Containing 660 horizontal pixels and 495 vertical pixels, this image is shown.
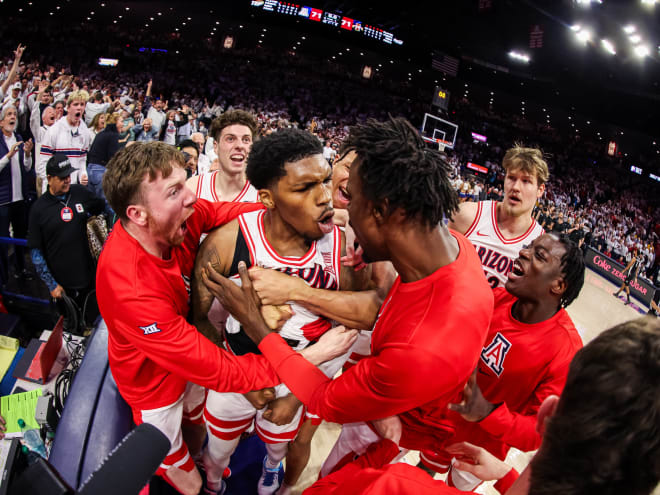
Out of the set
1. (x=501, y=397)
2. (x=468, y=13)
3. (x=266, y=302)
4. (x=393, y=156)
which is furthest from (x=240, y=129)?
(x=468, y=13)

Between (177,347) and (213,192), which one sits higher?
(213,192)

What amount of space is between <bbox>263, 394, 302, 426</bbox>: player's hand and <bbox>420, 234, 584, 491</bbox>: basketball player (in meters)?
0.82

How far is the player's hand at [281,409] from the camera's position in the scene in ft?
6.27

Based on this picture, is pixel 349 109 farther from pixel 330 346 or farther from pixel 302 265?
pixel 330 346

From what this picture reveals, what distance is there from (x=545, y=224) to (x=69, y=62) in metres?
25.1

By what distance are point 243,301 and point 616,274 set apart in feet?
40.9

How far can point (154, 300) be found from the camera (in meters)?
1.49

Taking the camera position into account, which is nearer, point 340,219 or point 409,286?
point 409,286

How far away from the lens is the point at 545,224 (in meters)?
12.7

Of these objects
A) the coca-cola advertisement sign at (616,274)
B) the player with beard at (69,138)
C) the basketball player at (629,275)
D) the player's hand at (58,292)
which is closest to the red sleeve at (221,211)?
the player's hand at (58,292)

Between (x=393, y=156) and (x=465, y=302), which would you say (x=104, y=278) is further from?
(x=465, y=302)

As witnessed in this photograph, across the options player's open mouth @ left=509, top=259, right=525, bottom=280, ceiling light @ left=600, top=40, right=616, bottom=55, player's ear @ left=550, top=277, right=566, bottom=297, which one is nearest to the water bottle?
player's open mouth @ left=509, top=259, right=525, bottom=280

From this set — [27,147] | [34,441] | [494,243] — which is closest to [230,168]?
[34,441]

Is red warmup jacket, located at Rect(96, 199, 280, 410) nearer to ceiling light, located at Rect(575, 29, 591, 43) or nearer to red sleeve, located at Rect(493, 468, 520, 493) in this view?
red sleeve, located at Rect(493, 468, 520, 493)
